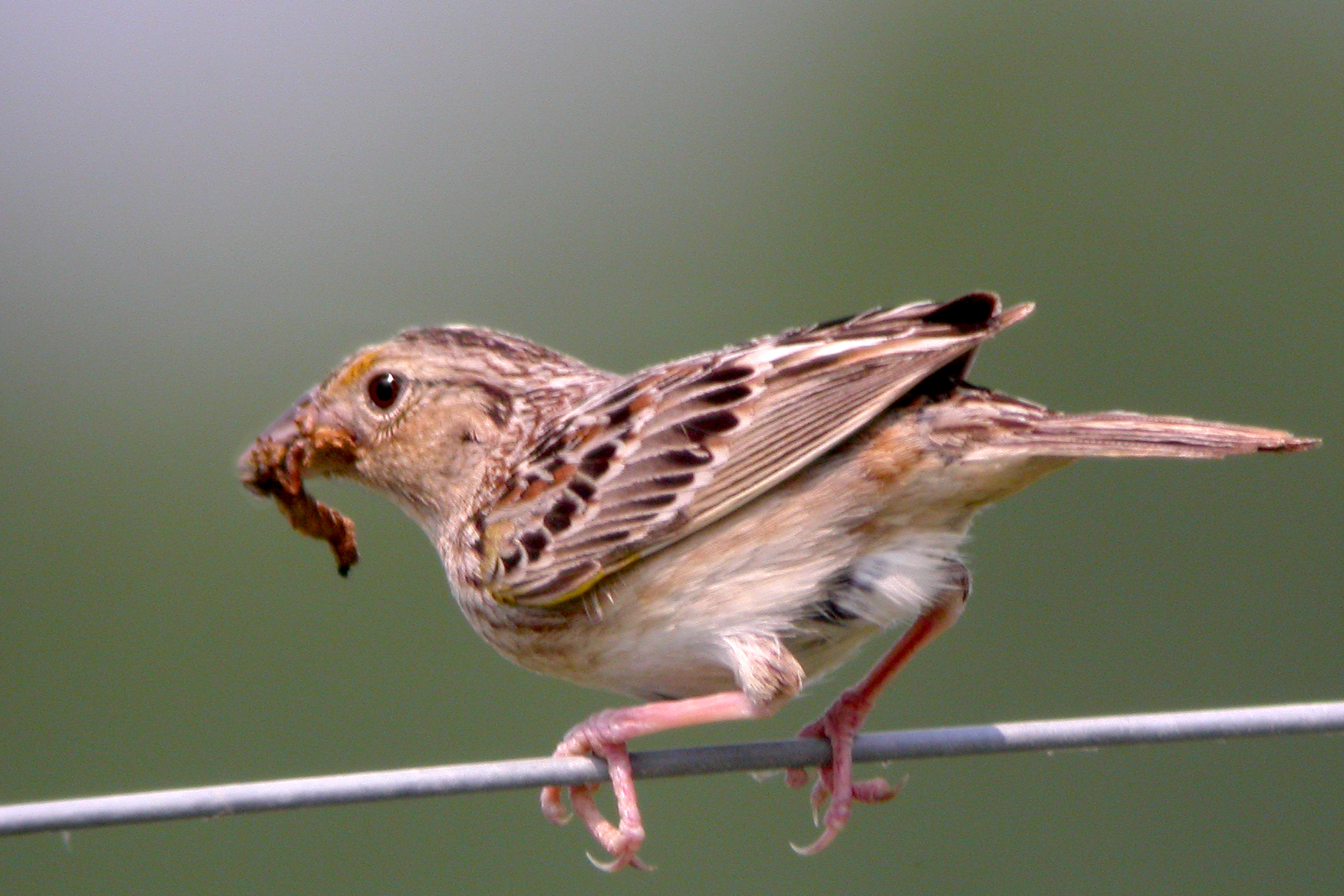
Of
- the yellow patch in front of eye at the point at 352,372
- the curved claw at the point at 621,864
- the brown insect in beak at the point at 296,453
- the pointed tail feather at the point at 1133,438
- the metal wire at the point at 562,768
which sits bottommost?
the curved claw at the point at 621,864

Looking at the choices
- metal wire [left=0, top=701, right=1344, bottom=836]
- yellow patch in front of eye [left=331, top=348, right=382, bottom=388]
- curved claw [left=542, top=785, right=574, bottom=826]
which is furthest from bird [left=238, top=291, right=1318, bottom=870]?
yellow patch in front of eye [left=331, top=348, right=382, bottom=388]

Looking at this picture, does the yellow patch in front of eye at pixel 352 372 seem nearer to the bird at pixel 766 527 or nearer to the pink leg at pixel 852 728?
the bird at pixel 766 527

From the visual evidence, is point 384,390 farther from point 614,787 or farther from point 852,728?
point 852,728

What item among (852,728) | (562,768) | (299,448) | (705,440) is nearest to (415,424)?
(299,448)

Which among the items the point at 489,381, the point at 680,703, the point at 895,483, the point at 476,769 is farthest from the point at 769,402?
the point at 476,769

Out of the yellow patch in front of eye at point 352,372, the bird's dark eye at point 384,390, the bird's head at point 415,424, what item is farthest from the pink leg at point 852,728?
the yellow patch in front of eye at point 352,372

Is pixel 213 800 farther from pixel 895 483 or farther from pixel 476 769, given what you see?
pixel 895 483

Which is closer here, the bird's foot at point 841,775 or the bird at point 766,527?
the bird at point 766,527
